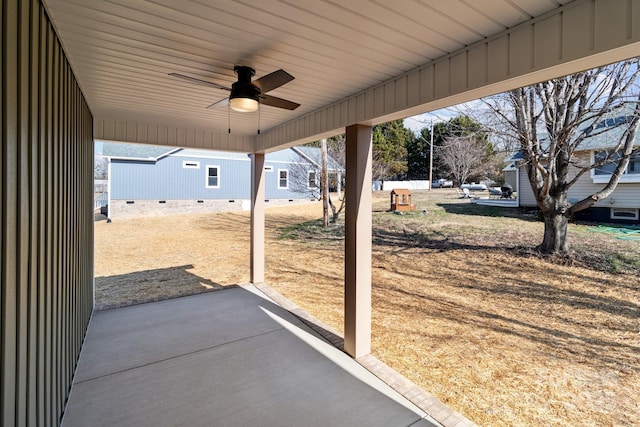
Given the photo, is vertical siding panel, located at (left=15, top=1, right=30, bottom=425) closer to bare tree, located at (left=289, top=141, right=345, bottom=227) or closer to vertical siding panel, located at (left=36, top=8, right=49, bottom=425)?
vertical siding panel, located at (left=36, top=8, right=49, bottom=425)

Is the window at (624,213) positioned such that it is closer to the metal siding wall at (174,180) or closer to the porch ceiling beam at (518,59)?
the porch ceiling beam at (518,59)

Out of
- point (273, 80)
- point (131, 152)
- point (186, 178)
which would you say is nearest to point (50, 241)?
point (273, 80)

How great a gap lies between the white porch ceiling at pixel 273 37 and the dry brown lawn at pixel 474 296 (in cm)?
283

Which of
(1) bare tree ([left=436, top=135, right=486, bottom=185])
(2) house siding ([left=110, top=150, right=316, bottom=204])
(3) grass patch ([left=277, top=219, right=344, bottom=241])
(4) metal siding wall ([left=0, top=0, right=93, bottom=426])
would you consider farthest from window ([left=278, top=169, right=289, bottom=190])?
(4) metal siding wall ([left=0, top=0, right=93, bottom=426])

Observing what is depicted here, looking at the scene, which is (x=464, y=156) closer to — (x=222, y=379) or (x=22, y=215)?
(x=222, y=379)

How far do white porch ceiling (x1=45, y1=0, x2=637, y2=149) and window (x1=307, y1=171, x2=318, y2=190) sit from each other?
454 inches

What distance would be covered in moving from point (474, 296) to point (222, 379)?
14.2ft

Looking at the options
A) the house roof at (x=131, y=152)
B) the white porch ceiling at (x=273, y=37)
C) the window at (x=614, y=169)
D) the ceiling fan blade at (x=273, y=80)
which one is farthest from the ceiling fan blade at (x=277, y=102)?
the house roof at (x=131, y=152)

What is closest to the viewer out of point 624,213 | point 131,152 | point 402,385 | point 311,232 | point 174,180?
point 402,385

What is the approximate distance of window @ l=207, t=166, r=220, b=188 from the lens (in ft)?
54.0

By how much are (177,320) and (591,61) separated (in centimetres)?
473

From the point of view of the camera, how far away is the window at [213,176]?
16469mm

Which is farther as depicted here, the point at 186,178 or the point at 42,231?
the point at 186,178

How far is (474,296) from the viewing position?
5.27 metres
